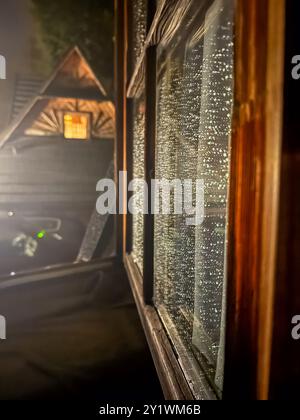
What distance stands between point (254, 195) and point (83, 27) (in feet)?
47.9

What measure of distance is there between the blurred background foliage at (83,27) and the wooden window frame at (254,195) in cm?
1232

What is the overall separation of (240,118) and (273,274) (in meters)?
0.41

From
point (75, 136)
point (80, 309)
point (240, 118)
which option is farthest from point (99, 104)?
point (240, 118)

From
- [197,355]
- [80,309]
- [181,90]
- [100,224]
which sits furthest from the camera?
[100,224]

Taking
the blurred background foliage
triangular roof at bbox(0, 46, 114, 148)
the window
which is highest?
the blurred background foliage

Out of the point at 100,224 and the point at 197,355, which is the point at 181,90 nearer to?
the point at 197,355

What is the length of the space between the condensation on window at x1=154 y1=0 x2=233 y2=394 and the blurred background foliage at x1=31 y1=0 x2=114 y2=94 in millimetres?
10994

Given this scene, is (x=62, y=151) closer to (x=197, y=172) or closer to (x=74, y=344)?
(x=74, y=344)

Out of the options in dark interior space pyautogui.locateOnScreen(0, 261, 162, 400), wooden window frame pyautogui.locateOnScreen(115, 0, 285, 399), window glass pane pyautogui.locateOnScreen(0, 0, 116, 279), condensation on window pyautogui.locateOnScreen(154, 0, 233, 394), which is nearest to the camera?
wooden window frame pyautogui.locateOnScreen(115, 0, 285, 399)

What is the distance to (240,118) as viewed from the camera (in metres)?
0.78

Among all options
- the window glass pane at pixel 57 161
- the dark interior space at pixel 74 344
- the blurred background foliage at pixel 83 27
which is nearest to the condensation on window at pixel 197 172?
the dark interior space at pixel 74 344

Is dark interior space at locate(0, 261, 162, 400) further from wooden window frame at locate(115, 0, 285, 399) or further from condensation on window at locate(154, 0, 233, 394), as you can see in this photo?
wooden window frame at locate(115, 0, 285, 399)

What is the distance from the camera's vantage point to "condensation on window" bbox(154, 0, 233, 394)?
138cm

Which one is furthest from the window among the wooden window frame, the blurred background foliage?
the wooden window frame
